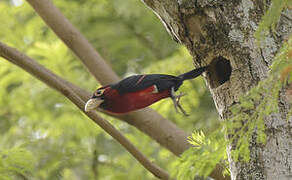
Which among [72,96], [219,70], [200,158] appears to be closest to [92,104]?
[72,96]

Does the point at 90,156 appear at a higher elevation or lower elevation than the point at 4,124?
lower

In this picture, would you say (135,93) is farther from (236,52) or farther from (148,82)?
(236,52)

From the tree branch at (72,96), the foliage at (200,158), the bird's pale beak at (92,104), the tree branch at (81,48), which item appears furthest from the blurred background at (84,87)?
the foliage at (200,158)

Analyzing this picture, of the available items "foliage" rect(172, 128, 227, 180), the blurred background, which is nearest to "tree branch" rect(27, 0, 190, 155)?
Result: the blurred background

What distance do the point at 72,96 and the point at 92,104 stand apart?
0.68 ft

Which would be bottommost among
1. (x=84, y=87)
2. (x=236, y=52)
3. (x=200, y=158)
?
(x=84, y=87)

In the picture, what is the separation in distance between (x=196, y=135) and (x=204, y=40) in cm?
50

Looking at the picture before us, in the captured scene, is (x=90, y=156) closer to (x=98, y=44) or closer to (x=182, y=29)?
(x=98, y=44)

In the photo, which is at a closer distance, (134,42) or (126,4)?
(126,4)

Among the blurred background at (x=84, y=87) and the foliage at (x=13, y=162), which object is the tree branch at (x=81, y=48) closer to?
the blurred background at (x=84, y=87)

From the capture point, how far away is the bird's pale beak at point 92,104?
8.20 feet

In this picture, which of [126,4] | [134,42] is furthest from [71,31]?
[134,42]

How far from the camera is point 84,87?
4.90 m

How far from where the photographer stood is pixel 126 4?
4.98 meters
